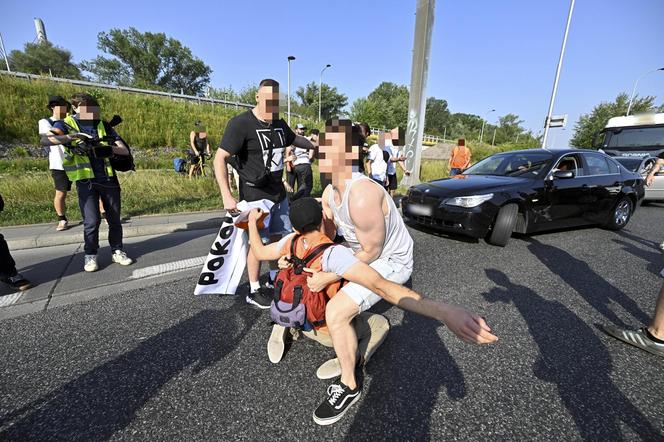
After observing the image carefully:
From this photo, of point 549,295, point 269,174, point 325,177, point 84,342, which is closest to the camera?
point 325,177

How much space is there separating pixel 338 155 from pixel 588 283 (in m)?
3.33

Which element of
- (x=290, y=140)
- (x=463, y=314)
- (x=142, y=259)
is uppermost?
(x=290, y=140)

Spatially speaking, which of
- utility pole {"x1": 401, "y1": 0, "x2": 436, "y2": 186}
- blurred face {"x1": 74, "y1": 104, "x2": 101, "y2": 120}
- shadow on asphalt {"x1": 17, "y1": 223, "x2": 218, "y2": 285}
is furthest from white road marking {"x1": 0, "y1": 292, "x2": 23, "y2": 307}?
utility pole {"x1": 401, "y1": 0, "x2": 436, "y2": 186}

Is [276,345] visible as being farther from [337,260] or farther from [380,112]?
[380,112]

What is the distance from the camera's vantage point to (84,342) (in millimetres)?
2189

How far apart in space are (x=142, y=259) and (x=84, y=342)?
176cm

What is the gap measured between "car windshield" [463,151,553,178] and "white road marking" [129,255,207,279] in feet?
15.8

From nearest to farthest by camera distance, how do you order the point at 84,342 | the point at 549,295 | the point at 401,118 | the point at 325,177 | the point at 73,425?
1. the point at 73,425
2. the point at 325,177
3. the point at 84,342
4. the point at 549,295
5. the point at 401,118

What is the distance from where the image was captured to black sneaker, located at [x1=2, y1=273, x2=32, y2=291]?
2.86 metres

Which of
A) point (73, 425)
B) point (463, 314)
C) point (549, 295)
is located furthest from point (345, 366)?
point (549, 295)

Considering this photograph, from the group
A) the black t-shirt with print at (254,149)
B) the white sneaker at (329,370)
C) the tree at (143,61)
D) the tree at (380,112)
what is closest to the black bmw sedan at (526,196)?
the black t-shirt with print at (254,149)

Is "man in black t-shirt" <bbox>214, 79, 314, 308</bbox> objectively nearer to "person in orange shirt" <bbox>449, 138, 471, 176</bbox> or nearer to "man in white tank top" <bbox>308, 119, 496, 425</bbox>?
"man in white tank top" <bbox>308, 119, 496, 425</bbox>

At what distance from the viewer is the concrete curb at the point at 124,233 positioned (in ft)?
13.4

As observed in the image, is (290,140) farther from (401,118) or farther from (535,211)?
(401,118)
